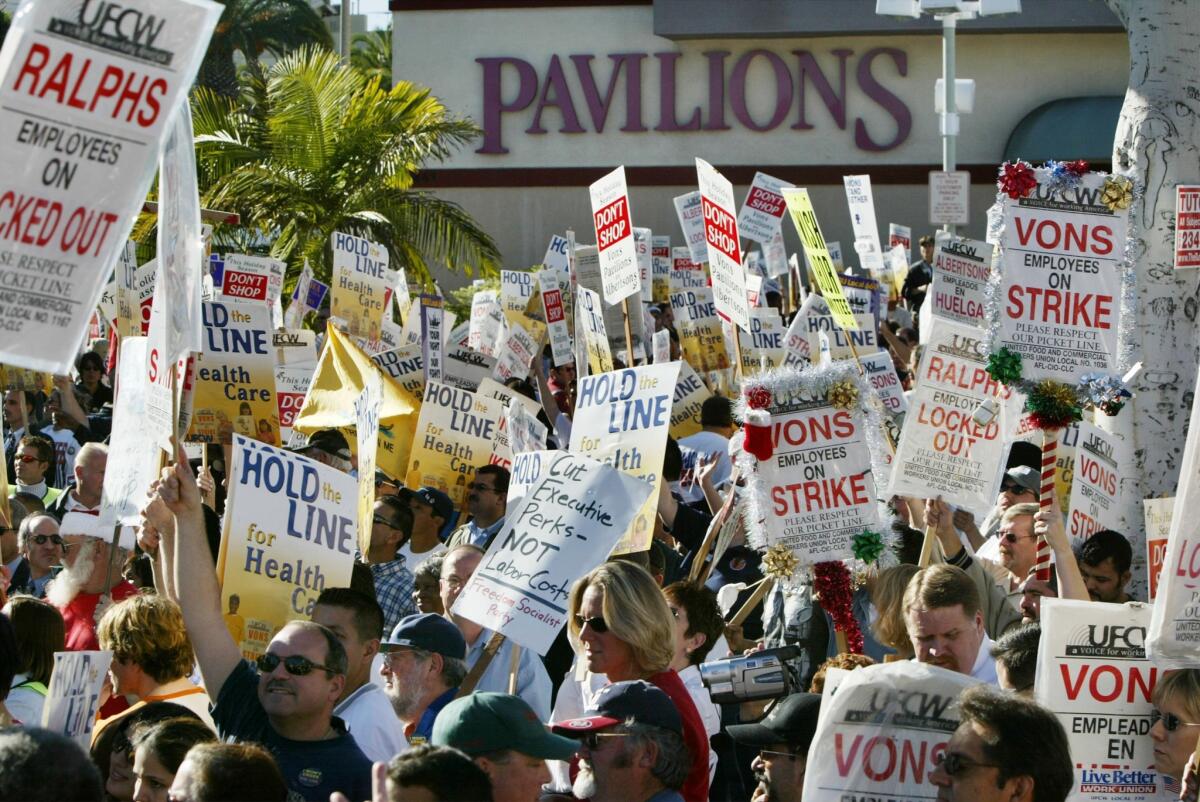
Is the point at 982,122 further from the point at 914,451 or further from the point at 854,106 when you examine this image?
the point at 914,451

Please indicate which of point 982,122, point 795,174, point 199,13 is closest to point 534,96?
point 795,174

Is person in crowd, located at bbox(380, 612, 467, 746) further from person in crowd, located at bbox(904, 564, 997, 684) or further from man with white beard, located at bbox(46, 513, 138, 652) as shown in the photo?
man with white beard, located at bbox(46, 513, 138, 652)

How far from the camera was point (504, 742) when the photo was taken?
4.62m

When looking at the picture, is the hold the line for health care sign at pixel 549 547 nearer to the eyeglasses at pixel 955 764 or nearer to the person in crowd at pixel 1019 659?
the person in crowd at pixel 1019 659

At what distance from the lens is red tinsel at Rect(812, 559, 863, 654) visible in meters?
7.09

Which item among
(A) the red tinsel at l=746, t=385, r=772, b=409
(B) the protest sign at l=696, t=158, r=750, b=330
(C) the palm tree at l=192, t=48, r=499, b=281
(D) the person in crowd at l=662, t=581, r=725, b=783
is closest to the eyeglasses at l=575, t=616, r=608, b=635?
(D) the person in crowd at l=662, t=581, r=725, b=783

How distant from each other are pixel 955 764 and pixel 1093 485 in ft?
12.2

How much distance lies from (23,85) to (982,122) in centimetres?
3163

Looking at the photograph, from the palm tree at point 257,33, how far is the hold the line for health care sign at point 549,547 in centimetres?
3681

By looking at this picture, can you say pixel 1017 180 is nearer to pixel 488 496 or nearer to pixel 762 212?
pixel 488 496

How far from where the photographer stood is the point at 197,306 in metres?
5.41

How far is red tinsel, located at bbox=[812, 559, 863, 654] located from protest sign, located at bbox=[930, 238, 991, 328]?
4240mm

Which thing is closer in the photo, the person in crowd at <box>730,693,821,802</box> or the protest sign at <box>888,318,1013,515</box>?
the person in crowd at <box>730,693,821,802</box>

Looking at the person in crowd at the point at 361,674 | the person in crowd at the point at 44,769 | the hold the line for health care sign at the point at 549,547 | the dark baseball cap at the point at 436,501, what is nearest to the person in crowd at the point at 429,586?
the hold the line for health care sign at the point at 549,547
